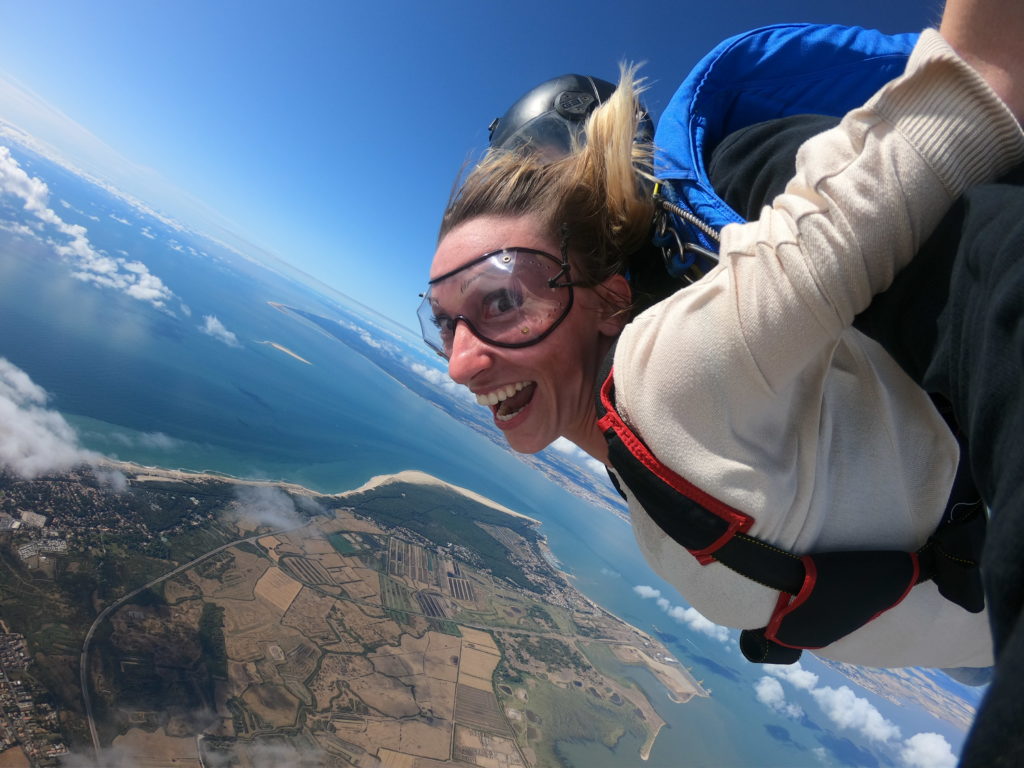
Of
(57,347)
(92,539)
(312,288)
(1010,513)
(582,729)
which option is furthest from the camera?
(312,288)

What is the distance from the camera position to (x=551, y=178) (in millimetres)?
910

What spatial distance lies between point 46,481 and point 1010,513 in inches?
910

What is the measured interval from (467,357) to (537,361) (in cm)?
13

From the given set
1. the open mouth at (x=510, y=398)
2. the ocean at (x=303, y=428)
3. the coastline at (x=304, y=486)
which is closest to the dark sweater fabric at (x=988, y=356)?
the open mouth at (x=510, y=398)

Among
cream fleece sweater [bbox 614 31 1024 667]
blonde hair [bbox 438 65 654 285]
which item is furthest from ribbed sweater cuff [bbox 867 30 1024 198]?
blonde hair [bbox 438 65 654 285]

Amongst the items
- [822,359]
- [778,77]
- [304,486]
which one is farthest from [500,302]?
[304,486]

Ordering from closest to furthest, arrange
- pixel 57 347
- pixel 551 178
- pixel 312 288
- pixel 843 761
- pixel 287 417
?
pixel 551 178, pixel 843 761, pixel 57 347, pixel 287 417, pixel 312 288

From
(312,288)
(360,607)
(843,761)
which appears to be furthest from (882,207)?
(312,288)

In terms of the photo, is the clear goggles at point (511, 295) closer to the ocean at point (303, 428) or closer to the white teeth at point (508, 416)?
the white teeth at point (508, 416)

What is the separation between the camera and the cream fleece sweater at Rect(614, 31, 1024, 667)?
0.41 metres

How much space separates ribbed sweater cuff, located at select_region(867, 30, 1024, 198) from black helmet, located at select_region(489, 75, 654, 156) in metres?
0.66

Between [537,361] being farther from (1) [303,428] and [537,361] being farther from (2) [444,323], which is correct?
Answer: (1) [303,428]

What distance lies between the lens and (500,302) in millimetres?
903

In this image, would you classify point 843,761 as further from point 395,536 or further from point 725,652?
point 395,536
